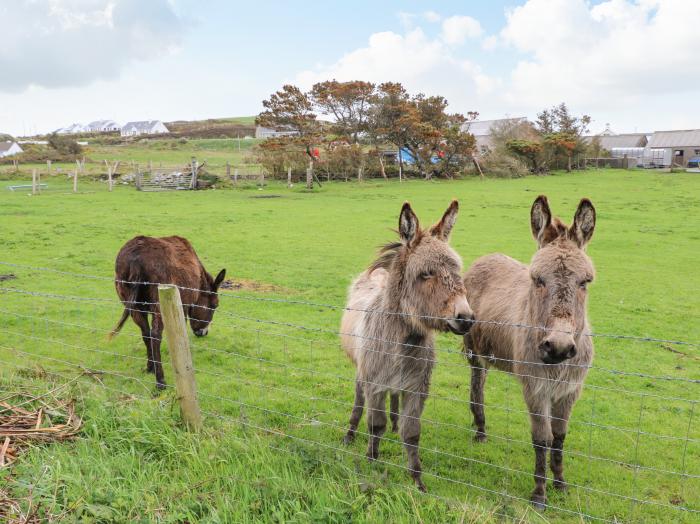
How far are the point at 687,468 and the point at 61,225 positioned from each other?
20.0 meters

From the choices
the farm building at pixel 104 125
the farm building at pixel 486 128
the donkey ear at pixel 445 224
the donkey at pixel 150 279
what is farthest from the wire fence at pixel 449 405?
the farm building at pixel 104 125

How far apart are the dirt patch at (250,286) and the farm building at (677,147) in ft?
208

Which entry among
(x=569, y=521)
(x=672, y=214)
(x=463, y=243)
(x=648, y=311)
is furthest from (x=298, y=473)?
(x=672, y=214)

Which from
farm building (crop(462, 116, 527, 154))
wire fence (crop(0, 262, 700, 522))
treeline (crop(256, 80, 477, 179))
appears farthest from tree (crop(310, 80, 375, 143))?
wire fence (crop(0, 262, 700, 522))

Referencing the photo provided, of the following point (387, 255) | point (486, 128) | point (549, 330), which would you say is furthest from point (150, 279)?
point (486, 128)

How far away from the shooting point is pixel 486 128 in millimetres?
72562

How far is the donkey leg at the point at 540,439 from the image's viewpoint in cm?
421

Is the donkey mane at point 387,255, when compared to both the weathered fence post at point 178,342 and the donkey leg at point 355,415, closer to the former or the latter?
the donkey leg at point 355,415

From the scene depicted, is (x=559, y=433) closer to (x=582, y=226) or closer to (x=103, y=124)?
(x=582, y=226)

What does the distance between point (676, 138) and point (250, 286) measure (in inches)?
2900

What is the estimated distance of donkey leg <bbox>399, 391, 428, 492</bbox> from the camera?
4254 mm

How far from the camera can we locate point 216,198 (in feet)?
97.9

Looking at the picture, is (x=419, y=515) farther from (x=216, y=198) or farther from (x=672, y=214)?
(x=216, y=198)

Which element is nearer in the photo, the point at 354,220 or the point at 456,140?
the point at 354,220
